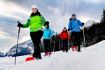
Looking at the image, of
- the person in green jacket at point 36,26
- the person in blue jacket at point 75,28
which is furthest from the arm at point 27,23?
the person in blue jacket at point 75,28

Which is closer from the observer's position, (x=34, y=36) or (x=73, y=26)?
(x=34, y=36)

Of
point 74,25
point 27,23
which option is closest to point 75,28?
point 74,25

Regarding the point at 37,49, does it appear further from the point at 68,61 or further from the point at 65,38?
A: the point at 65,38

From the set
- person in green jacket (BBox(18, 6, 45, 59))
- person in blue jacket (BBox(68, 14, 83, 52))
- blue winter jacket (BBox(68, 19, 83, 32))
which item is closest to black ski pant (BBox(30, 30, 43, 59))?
person in green jacket (BBox(18, 6, 45, 59))

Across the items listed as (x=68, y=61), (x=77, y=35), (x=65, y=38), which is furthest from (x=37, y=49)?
(x=65, y=38)

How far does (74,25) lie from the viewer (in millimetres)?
21422

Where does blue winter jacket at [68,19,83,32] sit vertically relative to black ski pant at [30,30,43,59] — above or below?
above

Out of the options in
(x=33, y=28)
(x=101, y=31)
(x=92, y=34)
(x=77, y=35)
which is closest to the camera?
(x=33, y=28)

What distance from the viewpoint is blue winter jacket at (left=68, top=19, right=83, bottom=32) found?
21391 millimetres

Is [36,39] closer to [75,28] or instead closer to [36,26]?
[36,26]

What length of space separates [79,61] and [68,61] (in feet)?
1.33

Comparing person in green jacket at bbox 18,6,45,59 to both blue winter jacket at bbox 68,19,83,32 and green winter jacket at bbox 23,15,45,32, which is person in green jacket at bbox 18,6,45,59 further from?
blue winter jacket at bbox 68,19,83,32

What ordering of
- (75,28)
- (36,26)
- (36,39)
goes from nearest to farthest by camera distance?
1. (36,26)
2. (36,39)
3. (75,28)

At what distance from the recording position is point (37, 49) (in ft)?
53.2
